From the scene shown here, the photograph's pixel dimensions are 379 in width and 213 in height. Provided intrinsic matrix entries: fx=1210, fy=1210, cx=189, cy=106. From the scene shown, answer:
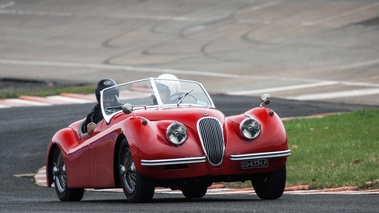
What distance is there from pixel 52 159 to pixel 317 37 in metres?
19.5

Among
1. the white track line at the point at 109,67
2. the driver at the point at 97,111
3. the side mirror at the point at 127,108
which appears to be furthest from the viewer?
the white track line at the point at 109,67

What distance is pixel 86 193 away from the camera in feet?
51.0

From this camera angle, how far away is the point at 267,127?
12.0m

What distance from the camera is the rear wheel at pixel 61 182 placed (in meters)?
13.6

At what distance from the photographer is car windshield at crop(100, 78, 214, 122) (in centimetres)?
1298

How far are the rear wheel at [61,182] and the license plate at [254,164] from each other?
2.62 meters

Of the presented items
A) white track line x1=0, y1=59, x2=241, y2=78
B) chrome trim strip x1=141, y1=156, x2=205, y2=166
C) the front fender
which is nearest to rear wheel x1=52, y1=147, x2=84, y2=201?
the front fender

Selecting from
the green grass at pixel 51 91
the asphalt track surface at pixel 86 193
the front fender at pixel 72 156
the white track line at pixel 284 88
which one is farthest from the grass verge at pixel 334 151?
the green grass at pixel 51 91

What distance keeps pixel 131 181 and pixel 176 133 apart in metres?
0.72

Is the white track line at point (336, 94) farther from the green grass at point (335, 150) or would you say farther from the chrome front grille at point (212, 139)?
the chrome front grille at point (212, 139)

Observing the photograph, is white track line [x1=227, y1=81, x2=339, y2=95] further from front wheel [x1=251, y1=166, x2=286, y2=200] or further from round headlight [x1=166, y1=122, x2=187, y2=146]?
round headlight [x1=166, y1=122, x2=187, y2=146]

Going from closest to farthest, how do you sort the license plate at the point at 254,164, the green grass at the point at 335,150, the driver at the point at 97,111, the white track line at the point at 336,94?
1. the license plate at the point at 254,164
2. the driver at the point at 97,111
3. the green grass at the point at 335,150
4. the white track line at the point at 336,94

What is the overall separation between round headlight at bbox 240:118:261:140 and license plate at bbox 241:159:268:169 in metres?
0.24

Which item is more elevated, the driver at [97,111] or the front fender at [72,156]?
the driver at [97,111]
